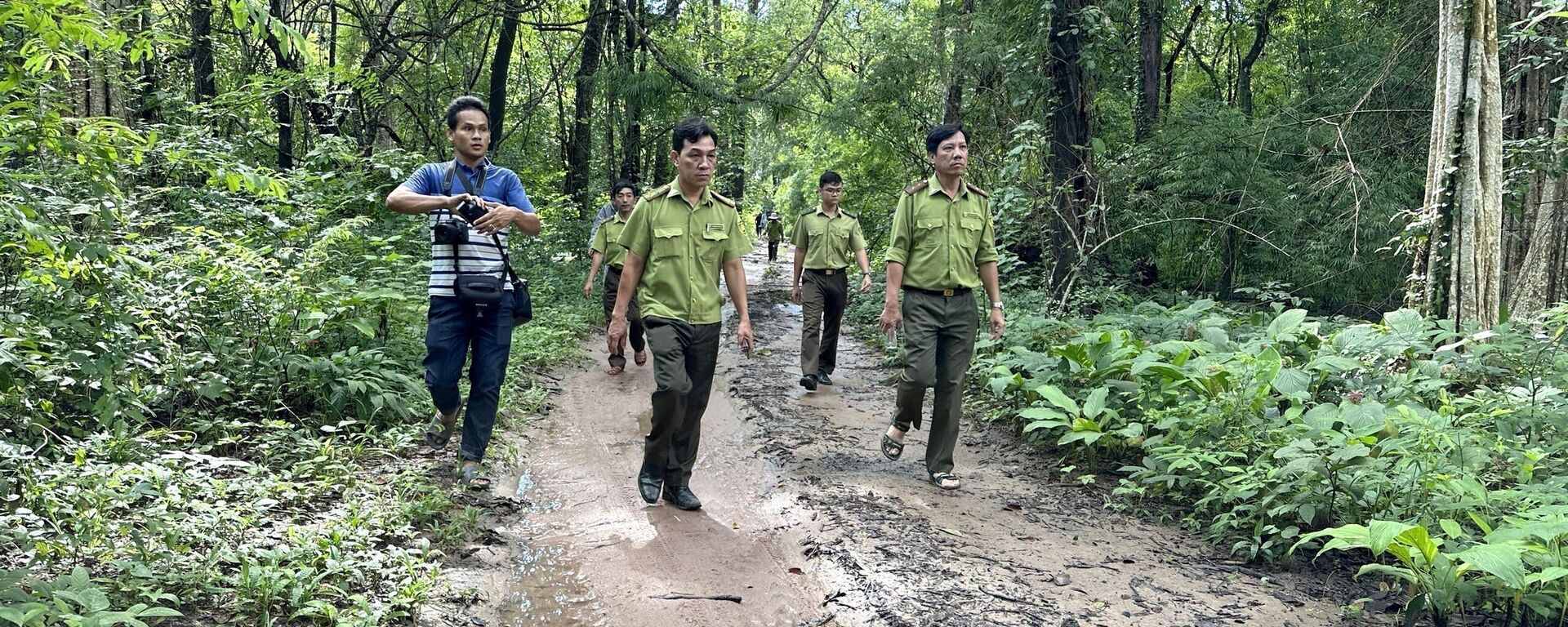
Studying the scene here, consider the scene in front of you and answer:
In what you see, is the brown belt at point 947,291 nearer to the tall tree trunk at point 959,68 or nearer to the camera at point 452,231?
the camera at point 452,231

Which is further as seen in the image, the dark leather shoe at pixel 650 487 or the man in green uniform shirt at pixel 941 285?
the man in green uniform shirt at pixel 941 285

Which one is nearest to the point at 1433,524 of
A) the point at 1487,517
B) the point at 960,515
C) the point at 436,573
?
the point at 1487,517

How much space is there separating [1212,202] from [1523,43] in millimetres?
3360

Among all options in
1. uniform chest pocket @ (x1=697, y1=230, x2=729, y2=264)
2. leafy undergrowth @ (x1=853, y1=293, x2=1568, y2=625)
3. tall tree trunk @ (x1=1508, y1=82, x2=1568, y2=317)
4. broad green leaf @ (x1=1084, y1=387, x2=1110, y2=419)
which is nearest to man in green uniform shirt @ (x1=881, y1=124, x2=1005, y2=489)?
leafy undergrowth @ (x1=853, y1=293, x2=1568, y2=625)

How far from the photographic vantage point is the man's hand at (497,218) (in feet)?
16.4

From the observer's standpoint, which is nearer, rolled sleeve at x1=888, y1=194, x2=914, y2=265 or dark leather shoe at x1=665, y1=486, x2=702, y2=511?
dark leather shoe at x1=665, y1=486, x2=702, y2=511

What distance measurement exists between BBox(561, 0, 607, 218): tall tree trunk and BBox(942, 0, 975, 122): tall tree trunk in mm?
5602

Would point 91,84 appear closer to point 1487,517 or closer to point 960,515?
point 960,515

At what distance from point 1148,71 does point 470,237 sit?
1330cm

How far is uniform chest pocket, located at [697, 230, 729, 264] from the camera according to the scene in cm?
531

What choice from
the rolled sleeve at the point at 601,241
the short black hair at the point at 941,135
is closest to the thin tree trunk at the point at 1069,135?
the short black hair at the point at 941,135

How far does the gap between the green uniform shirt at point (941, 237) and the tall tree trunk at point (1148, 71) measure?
9274 millimetres

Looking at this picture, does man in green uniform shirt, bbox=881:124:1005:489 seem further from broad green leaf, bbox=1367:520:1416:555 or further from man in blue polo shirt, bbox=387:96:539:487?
broad green leaf, bbox=1367:520:1416:555

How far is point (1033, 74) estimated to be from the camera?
1123 centimetres
